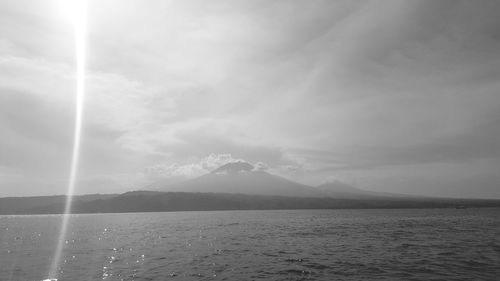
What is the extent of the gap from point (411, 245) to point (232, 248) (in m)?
34.4

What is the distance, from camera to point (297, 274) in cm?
4347

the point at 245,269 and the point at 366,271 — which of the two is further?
the point at 245,269

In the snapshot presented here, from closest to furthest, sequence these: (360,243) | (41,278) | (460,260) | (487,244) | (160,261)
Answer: (41,278) < (460,260) < (160,261) < (487,244) < (360,243)

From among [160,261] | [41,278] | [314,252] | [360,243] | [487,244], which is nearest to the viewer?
[41,278]

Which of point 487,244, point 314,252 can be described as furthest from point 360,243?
point 487,244

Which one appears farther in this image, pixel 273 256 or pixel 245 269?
pixel 273 256

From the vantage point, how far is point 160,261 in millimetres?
57375

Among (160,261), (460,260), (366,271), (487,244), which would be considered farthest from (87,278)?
(487,244)

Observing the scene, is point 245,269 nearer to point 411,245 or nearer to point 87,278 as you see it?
point 87,278

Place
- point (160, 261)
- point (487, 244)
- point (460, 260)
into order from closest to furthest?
point (460, 260) → point (160, 261) → point (487, 244)

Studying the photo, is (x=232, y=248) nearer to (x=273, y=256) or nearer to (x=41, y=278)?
(x=273, y=256)

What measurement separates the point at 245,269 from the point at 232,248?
76.9 ft

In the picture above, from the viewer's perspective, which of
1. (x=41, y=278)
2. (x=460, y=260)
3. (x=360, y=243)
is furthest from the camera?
(x=360, y=243)

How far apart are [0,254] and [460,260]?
8250cm
